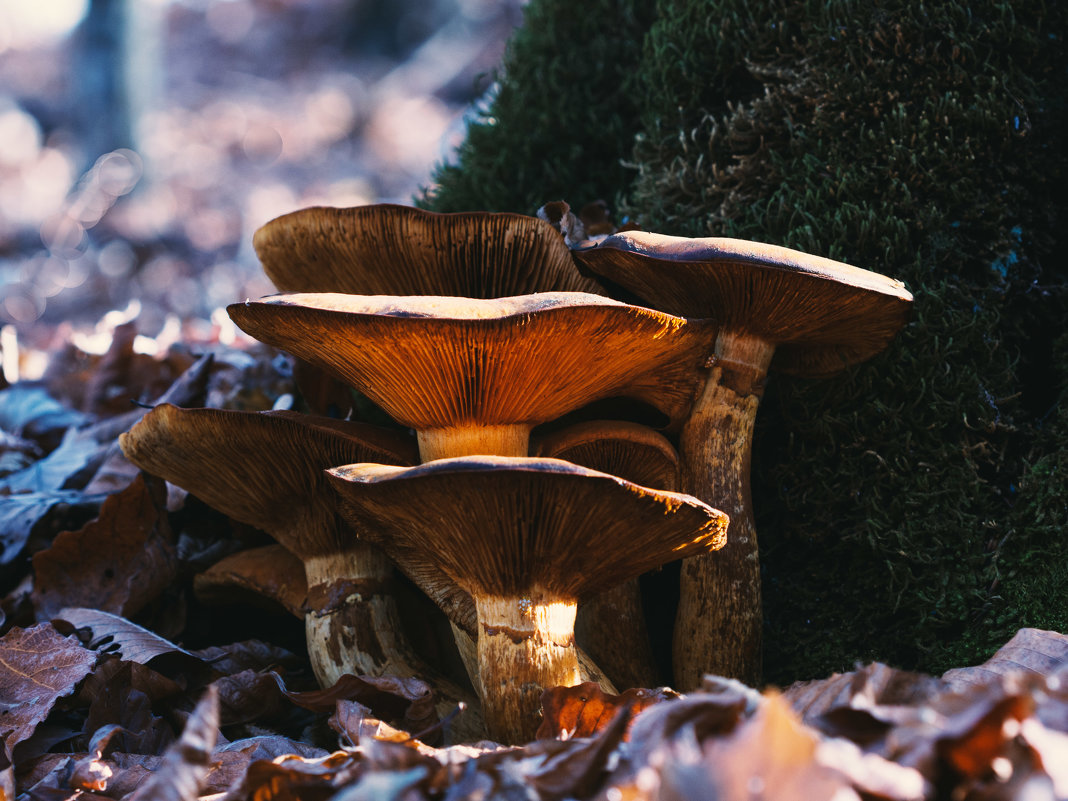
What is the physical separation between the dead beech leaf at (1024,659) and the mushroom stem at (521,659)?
88 centimetres

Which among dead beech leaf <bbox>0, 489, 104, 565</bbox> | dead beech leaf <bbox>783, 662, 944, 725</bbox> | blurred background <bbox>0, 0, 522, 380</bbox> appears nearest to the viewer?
dead beech leaf <bbox>783, 662, 944, 725</bbox>

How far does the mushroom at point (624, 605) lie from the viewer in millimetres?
A: 2234

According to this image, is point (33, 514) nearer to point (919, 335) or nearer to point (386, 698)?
point (386, 698)

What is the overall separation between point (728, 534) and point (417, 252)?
124 centimetres

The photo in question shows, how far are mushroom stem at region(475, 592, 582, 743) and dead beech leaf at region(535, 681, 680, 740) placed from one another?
184 millimetres

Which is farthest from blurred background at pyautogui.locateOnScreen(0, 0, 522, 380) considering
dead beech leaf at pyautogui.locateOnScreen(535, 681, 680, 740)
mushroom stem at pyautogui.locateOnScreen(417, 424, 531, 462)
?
dead beech leaf at pyautogui.locateOnScreen(535, 681, 680, 740)

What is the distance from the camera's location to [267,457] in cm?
220

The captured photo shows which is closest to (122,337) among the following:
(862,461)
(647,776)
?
(862,461)

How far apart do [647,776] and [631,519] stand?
2.44ft

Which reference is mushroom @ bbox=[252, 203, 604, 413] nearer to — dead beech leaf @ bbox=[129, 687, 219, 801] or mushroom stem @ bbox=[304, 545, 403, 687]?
mushroom stem @ bbox=[304, 545, 403, 687]

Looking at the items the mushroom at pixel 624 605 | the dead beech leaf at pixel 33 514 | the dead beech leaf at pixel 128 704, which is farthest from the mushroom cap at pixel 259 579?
the mushroom at pixel 624 605

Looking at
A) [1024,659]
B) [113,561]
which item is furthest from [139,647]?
[1024,659]

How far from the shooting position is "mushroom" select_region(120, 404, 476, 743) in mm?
2086

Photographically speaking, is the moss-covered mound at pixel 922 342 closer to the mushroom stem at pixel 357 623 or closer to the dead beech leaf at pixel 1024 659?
the dead beech leaf at pixel 1024 659
